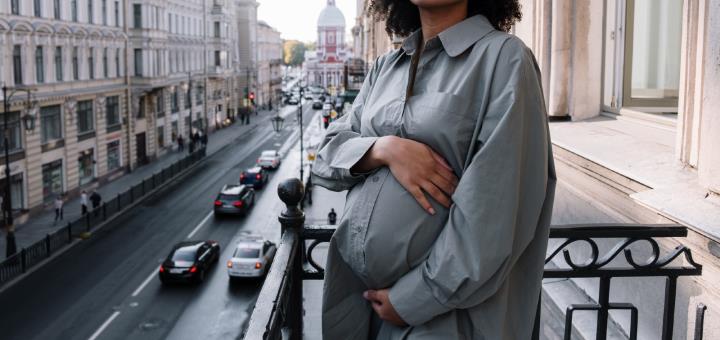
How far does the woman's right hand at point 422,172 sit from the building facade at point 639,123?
1.56 m

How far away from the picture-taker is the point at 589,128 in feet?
22.8

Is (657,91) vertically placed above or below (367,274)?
above

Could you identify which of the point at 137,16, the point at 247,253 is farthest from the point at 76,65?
the point at 247,253

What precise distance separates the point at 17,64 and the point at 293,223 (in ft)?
101

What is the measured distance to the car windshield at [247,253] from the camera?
2211 cm

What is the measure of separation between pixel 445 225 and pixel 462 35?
0.65 metres

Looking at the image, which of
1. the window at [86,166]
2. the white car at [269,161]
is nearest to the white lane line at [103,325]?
the window at [86,166]

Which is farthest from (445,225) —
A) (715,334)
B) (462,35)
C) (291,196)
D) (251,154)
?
(251,154)

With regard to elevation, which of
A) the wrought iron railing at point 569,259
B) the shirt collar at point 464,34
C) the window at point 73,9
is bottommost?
the wrought iron railing at point 569,259

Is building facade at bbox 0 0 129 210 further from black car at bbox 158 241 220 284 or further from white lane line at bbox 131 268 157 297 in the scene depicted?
black car at bbox 158 241 220 284

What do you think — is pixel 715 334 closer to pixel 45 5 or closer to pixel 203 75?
pixel 45 5

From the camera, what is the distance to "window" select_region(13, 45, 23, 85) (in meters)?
30.4

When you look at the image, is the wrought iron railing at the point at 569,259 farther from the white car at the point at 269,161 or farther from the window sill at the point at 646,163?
the white car at the point at 269,161

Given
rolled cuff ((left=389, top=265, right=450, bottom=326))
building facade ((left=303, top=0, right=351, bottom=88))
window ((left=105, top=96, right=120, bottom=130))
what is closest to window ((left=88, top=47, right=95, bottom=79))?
window ((left=105, top=96, right=120, bottom=130))
